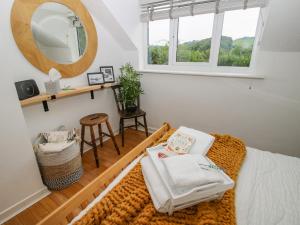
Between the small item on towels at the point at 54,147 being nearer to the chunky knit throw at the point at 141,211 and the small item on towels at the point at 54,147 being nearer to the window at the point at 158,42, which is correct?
the chunky knit throw at the point at 141,211

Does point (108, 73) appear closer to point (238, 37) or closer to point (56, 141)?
point (56, 141)

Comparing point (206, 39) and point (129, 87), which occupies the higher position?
point (206, 39)

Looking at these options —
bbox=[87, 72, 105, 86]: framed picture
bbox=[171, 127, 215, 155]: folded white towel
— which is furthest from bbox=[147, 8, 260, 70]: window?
bbox=[171, 127, 215, 155]: folded white towel

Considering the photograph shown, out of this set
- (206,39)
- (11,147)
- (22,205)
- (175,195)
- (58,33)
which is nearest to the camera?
(175,195)

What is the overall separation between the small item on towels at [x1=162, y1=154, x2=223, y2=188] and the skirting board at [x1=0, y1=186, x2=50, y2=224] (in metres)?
1.36

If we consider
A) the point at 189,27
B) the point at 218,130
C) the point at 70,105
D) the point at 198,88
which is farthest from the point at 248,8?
the point at 70,105

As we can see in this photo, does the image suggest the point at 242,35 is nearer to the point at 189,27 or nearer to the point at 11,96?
the point at 189,27

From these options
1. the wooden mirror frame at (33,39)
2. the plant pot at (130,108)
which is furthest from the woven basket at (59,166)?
the plant pot at (130,108)

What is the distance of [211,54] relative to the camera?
2084 millimetres

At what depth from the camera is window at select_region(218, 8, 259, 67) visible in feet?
5.94

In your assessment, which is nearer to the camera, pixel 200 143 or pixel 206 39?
pixel 200 143

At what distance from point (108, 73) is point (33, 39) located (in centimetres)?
95

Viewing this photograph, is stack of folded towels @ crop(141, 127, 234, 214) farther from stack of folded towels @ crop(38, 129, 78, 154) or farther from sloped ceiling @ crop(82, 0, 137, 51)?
sloped ceiling @ crop(82, 0, 137, 51)

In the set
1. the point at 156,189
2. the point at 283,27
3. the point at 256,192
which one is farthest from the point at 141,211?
the point at 283,27
